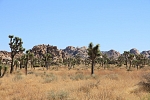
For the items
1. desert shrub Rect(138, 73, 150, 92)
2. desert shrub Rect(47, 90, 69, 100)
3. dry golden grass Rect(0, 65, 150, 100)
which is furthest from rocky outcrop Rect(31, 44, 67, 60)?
desert shrub Rect(47, 90, 69, 100)

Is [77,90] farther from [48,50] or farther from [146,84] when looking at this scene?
[48,50]

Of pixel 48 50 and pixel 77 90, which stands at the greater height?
pixel 48 50

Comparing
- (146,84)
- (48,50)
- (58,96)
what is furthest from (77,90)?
(48,50)

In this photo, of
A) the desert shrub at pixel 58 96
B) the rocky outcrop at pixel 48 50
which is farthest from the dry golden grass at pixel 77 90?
the rocky outcrop at pixel 48 50

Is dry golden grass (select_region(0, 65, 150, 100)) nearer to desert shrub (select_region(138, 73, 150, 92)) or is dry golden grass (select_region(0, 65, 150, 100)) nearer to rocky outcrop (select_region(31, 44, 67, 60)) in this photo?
desert shrub (select_region(138, 73, 150, 92))

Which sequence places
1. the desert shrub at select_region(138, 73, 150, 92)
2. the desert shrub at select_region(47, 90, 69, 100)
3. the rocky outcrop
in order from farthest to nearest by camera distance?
the rocky outcrop, the desert shrub at select_region(138, 73, 150, 92), the desert shrub at select_region(47, 90, 69, 100)

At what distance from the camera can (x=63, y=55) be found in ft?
602

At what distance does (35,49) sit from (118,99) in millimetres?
166627

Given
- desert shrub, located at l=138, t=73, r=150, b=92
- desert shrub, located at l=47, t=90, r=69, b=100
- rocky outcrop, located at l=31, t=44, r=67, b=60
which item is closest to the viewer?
desert shrub, located at l=47, t=90, r=69, b=100

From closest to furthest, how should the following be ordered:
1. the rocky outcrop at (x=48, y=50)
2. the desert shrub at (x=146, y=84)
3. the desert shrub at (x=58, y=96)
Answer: the desert shrub at (x=58, y=96) → the desert shrub at (x=146, y=84) → the rocky outcrop at (x=48, y=50)

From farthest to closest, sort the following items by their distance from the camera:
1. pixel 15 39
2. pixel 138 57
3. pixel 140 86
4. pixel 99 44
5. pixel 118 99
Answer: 1. pixel 138 57
2. pixel 99 44
3. pixel 15 39
4. pixel 140 86
5. pixel 118 99

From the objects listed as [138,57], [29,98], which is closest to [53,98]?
[29,98]

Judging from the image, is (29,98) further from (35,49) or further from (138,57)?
(35,49)

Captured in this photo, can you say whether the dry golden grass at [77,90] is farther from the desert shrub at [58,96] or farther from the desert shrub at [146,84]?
the desert shrub at [146,84]
